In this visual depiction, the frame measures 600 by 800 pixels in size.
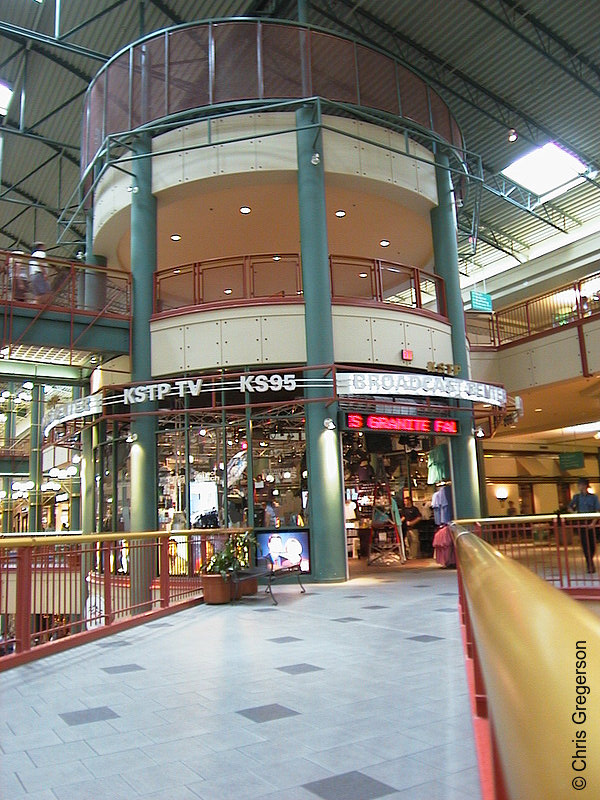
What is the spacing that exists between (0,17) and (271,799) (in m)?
21.9

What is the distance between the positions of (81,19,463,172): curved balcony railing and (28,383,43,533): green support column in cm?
1354

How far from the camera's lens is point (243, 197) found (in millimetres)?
17844

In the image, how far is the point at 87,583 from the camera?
9875 mm

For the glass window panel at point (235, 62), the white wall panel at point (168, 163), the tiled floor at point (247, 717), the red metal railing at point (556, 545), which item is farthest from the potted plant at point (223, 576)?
the glass window panel at point (235, 62)

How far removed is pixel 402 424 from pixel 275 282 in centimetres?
850

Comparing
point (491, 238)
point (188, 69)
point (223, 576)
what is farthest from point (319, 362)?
point (491, 238)

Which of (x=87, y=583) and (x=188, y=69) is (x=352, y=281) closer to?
(x=188, y=69)

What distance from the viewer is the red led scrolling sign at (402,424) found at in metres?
15.0

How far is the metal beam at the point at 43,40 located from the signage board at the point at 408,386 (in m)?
11.4

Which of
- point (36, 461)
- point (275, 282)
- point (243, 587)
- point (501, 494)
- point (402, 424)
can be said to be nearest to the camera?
point (243, 587)

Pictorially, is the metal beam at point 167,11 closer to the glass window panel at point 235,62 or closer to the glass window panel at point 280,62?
the glass window panel at point 235,62

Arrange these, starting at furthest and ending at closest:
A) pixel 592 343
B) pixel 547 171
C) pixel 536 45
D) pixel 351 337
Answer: pixel 547 171, pixel 536 45, pixel 592 343, pixel 351 337

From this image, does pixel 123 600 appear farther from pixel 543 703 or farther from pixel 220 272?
pixel 220 272

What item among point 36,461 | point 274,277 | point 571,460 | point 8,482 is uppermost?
point 274,277
